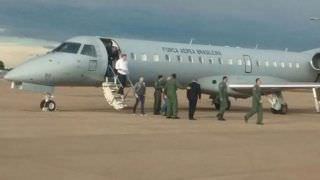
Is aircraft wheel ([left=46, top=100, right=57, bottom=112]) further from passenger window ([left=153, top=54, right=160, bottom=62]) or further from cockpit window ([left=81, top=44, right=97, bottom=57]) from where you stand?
passenger window ([left=153, top=54, right=160, bottom=62])

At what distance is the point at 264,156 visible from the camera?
12391 mm

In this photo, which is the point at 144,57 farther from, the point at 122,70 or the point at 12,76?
the point at 12,76

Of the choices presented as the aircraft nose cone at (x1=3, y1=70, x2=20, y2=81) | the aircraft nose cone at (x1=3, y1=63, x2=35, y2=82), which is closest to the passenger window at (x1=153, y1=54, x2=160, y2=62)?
the aircraft nose cone at (x1=3, y1=63, x2=35, y2=82)

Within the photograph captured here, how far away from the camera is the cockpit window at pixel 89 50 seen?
82.4 ft

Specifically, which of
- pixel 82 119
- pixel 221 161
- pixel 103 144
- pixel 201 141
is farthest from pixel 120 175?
pixel 82 119

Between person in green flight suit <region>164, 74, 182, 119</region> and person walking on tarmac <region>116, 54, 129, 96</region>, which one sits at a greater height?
person walking on tarmac <region>116, 54, 129, 96</region>

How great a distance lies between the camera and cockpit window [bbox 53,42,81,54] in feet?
82.4

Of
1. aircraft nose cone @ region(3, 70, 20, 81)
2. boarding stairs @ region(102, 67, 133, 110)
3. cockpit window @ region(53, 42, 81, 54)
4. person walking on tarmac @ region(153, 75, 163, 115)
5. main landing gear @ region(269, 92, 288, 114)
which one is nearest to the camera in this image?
aircraft nose cone @ region(3, 70, 20, 81)

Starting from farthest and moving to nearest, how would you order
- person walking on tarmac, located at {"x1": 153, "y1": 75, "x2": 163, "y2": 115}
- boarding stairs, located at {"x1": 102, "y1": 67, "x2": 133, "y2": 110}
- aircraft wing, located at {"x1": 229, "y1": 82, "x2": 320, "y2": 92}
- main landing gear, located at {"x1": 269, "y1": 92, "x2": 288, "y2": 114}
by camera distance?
1. main landing gear, located at {"x1": 269, "y1": 92, "x2": 288, "y2": 114}
2. aircraft wing, located at {"x1": 229, "y1": 82, "x2": 320, "y2": 92}
3. boarding stairs, located at {"x1": 102, "y1": 67, "x2": 133, "y2": 110}
4. person walking on tarmac, located at {"x1": 153, "y1": 75, "x2": 163, "y2": 115}

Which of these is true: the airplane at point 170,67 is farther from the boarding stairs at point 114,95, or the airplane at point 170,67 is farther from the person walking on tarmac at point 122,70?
the person walking on tarmac at point 122,70

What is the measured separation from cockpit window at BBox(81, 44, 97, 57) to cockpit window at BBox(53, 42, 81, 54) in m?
0.27

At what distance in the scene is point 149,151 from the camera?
41.1 ft

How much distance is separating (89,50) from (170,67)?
470cm

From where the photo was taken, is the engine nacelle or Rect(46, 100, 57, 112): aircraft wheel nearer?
Rect(46, 100, 57, 112): aircraft wheel
